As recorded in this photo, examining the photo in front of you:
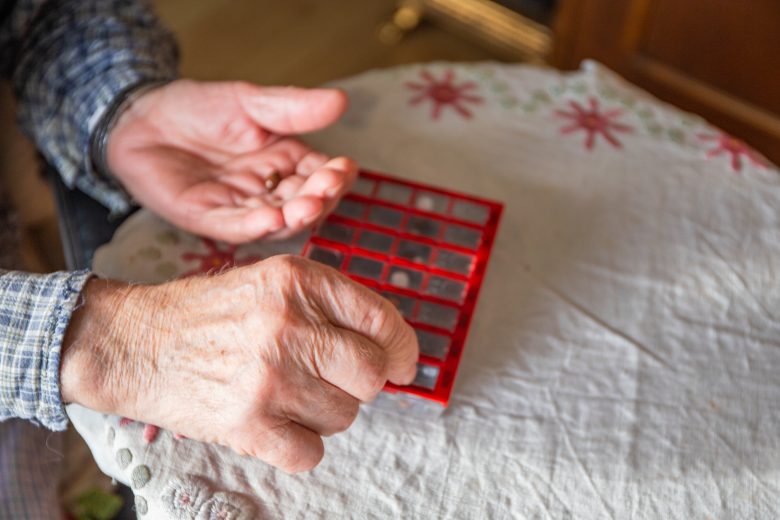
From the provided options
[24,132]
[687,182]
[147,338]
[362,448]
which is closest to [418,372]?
[362,448]

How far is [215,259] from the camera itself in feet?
1.95

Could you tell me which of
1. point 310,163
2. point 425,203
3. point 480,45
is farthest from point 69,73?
point 480,45

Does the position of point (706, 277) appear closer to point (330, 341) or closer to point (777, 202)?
point (777, 202)

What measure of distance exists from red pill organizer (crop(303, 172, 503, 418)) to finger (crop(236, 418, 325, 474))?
88 millimetres

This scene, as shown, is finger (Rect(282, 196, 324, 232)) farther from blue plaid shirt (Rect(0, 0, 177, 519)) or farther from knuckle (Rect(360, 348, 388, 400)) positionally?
blue plaid shirt (Rect(0, 0, 177, 519))

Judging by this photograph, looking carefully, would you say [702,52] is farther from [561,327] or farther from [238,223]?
[238,223]

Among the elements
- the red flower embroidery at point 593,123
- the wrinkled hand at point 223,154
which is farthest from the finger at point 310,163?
the red flower embroidery at point 593,123

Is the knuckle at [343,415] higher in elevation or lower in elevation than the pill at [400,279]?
lower

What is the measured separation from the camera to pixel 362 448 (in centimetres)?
50

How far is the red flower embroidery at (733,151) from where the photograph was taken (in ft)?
2.31

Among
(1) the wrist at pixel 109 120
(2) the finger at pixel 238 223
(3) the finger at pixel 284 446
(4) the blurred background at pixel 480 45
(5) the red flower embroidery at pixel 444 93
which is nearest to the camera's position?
(3) the finger at pixel 284 446

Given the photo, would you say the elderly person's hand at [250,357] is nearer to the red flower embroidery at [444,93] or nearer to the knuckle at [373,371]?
the knuckle at [373,371]

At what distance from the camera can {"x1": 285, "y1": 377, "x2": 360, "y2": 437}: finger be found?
1.50 feet

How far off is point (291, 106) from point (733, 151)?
56cm
